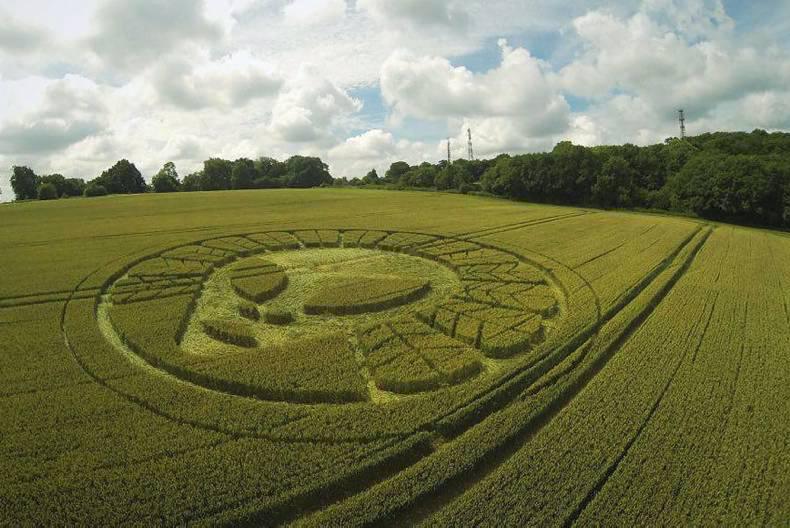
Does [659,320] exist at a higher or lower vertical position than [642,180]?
lower

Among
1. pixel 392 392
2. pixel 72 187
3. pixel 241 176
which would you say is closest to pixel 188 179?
pixel 241 176

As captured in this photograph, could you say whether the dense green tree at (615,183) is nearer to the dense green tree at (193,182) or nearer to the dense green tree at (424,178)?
the dense green tree at (424,178)

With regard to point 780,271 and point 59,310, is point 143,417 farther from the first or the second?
point 780,271

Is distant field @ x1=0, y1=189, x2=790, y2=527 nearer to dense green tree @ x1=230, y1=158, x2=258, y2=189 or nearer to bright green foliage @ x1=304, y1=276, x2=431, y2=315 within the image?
bright green foliage @ x1=304, y1=276, x2=431, y2=315

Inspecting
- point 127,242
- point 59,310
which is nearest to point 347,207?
point 127,242

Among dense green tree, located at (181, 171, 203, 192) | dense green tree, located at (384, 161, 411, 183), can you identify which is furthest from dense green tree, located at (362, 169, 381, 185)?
dense green tree, located at (181, 171, 203, 192)

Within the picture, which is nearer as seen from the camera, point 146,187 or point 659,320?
point 659,320

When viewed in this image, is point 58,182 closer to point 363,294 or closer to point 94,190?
point 94,190
